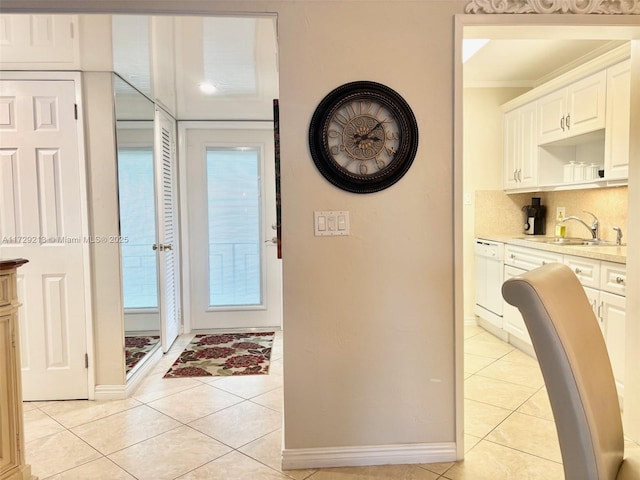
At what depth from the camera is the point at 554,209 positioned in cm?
405

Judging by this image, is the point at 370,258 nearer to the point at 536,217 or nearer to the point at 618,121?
the point at 618,121

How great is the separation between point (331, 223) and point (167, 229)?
7.64 ft

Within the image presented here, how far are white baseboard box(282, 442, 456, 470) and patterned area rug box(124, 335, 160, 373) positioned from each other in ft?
4.71

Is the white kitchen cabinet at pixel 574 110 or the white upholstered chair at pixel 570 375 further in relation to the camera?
the white kitchen cabinet at pixel 574 110

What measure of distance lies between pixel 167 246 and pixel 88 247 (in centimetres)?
101

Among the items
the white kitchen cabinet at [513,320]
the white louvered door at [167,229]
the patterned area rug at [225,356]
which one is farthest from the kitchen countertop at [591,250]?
the white louvered door at [167,229]

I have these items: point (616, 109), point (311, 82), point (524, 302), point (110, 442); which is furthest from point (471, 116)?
point (110, 442)

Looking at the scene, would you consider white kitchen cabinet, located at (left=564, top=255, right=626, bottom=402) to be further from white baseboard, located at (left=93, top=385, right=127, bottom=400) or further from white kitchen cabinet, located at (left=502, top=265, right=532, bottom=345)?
white baseboard, located at (left=93, top=385, right=127, bottom=400)

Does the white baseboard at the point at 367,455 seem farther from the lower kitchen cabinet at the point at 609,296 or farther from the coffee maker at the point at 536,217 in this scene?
the coffee maker at the point at 536,217

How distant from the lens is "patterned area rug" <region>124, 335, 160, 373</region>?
2.84 meters

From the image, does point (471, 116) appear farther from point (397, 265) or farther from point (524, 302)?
point (524, 302)

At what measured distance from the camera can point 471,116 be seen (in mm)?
4293

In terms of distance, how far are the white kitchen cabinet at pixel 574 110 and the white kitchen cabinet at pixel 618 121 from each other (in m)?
0.07

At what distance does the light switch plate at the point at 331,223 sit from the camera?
194cm
